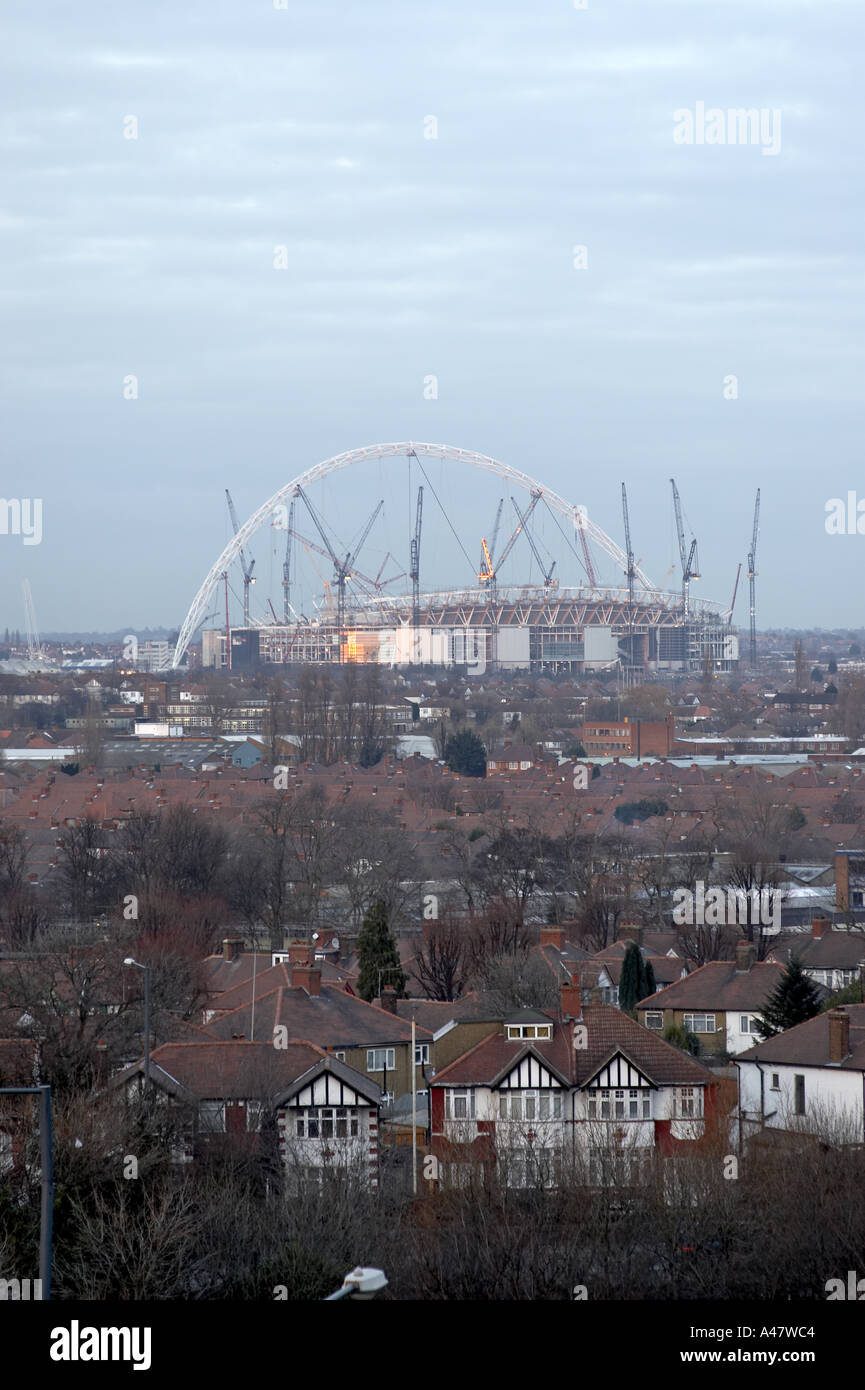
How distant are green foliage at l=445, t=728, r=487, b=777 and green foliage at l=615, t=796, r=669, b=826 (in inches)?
518

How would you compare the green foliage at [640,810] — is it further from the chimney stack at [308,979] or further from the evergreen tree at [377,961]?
the chimney stack at [308,979]

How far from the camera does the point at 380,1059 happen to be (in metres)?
20.1

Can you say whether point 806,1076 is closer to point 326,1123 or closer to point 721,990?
point 721,990

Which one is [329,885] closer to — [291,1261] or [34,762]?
[291,1261]

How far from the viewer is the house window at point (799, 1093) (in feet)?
62.9

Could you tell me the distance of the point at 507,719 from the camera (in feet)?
321

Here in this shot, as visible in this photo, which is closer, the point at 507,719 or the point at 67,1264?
the point at 67,1264

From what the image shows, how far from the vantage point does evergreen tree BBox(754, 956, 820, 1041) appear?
71.2ft

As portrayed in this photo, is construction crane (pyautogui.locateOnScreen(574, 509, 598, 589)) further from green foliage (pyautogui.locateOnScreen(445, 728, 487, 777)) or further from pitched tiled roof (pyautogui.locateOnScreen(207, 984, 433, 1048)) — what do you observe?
pitched tiled roof (pyautogui.locateOnScreen(207, 984, 433, 1048))

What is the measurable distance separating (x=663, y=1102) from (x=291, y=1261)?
259 inches

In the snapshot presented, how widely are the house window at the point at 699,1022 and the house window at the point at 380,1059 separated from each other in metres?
4.89

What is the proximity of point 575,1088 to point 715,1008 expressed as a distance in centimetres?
582
